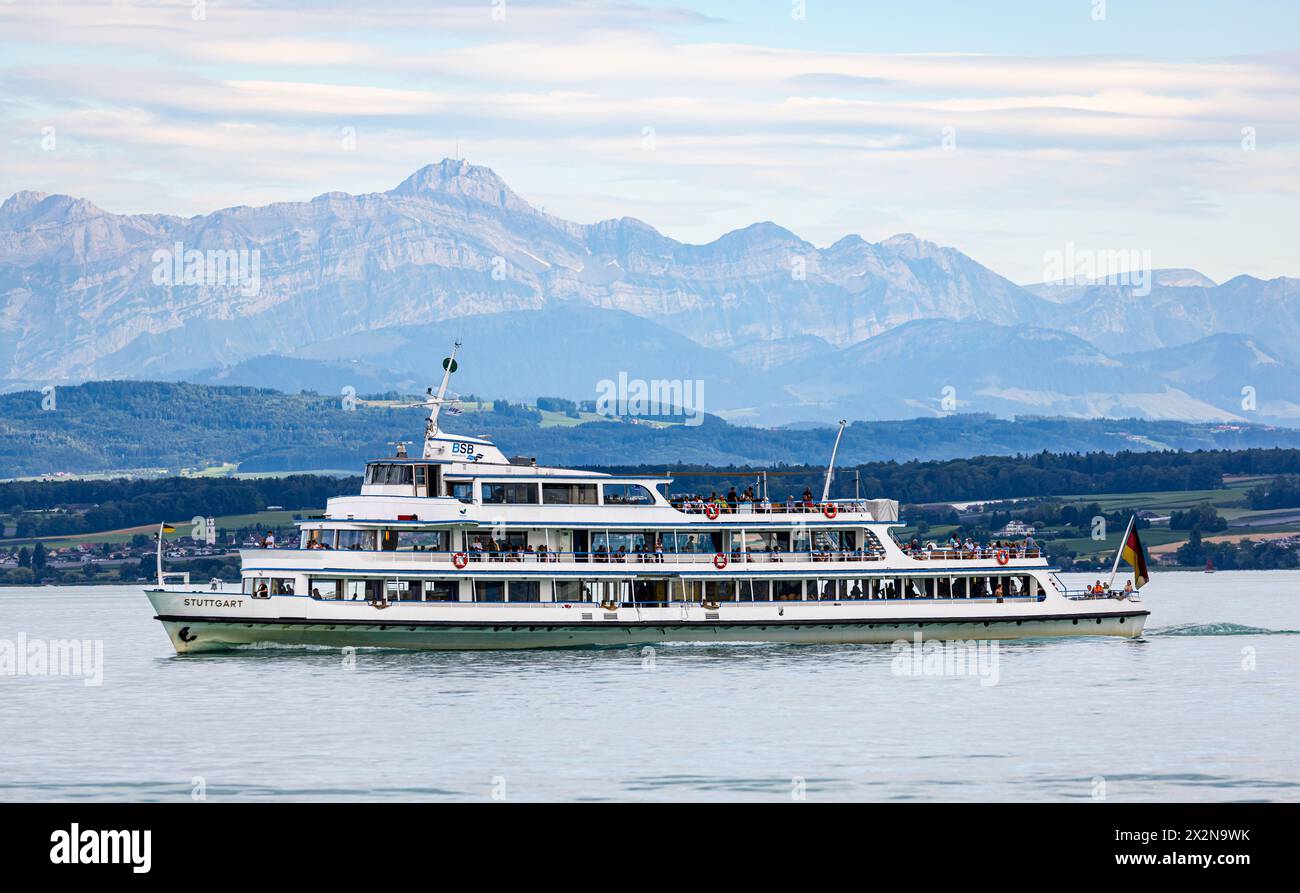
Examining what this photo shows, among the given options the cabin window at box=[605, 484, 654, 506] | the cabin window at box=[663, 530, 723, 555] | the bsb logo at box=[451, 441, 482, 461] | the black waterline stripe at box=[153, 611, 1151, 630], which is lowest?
the black waterline stripe at box=[153, 611, 1151, 630]

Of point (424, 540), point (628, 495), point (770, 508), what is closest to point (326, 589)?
point (424, 540)

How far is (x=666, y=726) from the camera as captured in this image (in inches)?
2114

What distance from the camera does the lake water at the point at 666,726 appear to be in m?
44.4

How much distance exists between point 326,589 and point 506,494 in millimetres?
7548

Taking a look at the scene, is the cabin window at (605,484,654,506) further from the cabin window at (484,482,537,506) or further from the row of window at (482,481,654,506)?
the cabin window at (484,482,537,506)

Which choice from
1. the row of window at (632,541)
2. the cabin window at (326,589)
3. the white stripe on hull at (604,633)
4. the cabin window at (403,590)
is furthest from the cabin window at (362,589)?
the row of window at (632,541)

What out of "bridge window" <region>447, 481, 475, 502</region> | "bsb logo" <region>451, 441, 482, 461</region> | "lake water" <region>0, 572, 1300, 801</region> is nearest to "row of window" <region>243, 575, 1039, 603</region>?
"lake water" <region>0, 572, 1300, 801</region>

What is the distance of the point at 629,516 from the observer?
7400 centimetres

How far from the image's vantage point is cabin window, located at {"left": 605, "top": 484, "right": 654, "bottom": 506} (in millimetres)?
74438

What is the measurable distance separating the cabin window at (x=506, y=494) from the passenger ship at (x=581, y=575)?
0.05 metres

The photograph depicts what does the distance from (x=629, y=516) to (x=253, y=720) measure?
22057mm

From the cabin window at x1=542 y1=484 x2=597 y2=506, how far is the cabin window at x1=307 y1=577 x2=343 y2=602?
8.33 meters
